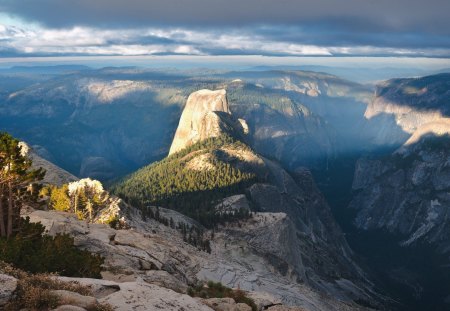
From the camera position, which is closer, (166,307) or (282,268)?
(166,307)

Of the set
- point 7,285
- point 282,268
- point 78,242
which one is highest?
Result: point 7,285

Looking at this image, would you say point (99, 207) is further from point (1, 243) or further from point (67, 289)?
point (67, 289)

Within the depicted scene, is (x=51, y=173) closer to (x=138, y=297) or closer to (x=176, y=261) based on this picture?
(x=176, y=261)

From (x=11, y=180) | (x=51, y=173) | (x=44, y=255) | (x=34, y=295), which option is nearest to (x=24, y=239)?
(x=44, y=255)

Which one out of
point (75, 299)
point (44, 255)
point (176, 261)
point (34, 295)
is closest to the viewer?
point (34, 295)

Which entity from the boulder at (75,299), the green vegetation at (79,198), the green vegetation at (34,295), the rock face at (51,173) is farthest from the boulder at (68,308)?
the rock face at (51,173)

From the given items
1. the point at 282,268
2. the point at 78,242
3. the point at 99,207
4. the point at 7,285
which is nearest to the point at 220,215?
the point at 282,268
